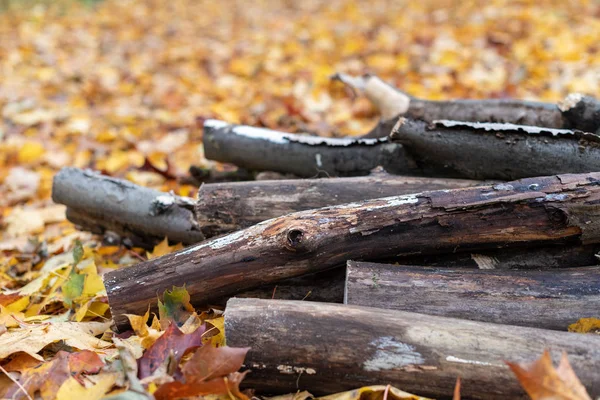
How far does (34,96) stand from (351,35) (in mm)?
3684

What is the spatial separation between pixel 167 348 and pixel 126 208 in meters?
1.19

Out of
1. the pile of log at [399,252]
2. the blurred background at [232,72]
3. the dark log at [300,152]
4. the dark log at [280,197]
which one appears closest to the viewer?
the pile of log at [399,252]

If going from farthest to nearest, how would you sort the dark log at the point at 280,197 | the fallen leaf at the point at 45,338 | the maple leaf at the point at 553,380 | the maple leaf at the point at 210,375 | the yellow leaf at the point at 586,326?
the dark log at the point at 280,197 < the fallen leaf at the point at 45,338 < the yellow leaf at the point at 586,326 < the maple leaf at the point at 210,375 < the maple leaf at the point at 553,380

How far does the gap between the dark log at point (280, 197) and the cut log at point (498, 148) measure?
96mm

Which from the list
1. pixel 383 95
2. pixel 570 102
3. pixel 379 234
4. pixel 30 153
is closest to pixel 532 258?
pixel 379 234

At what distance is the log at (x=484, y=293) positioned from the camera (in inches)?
69.8

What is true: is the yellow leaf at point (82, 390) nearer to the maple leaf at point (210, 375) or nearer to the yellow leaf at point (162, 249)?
the maple leaf at point (210, 375)

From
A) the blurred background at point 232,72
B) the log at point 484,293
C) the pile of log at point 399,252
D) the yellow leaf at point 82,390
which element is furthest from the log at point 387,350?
the blurred background at point 232,72

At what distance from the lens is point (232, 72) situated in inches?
244

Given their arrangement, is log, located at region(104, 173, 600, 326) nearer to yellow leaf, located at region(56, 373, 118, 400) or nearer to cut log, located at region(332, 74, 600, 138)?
yellow leaf, located at region(56, 373, 118, 400)

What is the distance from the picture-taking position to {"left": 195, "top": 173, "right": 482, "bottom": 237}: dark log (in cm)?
227

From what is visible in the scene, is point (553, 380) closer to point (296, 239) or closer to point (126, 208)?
point (296, 239)

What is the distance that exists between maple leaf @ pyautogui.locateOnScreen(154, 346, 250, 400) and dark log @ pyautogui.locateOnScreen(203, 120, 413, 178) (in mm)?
1243

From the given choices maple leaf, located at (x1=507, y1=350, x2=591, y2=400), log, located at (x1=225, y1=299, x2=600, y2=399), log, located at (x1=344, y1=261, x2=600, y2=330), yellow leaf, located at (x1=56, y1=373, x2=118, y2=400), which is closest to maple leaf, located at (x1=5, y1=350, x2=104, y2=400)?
yellow leaf, located at (x1=56, y1=373, x2=118, y2=400)
